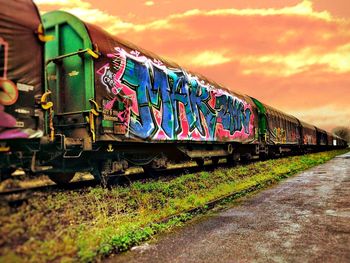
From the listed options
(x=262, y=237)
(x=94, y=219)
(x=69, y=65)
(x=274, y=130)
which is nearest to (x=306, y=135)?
(x=274, y=130)

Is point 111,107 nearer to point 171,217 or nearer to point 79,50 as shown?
point 79,50

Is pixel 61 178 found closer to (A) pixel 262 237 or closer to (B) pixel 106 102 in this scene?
(B) pixel 106 102

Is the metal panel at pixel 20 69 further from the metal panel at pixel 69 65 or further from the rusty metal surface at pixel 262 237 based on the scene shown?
the rusty metal surface at pixel 262 237

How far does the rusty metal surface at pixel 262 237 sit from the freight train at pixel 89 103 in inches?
118

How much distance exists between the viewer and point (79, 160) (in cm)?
835

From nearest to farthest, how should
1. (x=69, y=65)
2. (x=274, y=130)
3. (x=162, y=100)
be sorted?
(x=69, y=65) → (x=162, y=100) → (x=274, y=130)

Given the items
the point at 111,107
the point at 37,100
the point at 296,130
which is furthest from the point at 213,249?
the point at 296,130

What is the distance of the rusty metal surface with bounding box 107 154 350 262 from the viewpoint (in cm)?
432

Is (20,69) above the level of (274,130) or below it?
above

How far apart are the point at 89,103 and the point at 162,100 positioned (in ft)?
9.97

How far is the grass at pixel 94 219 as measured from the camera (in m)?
3.25

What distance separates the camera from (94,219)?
5.68 metres

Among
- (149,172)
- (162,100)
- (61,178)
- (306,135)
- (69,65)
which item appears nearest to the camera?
(69,65)

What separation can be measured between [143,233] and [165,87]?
623 centimetres
